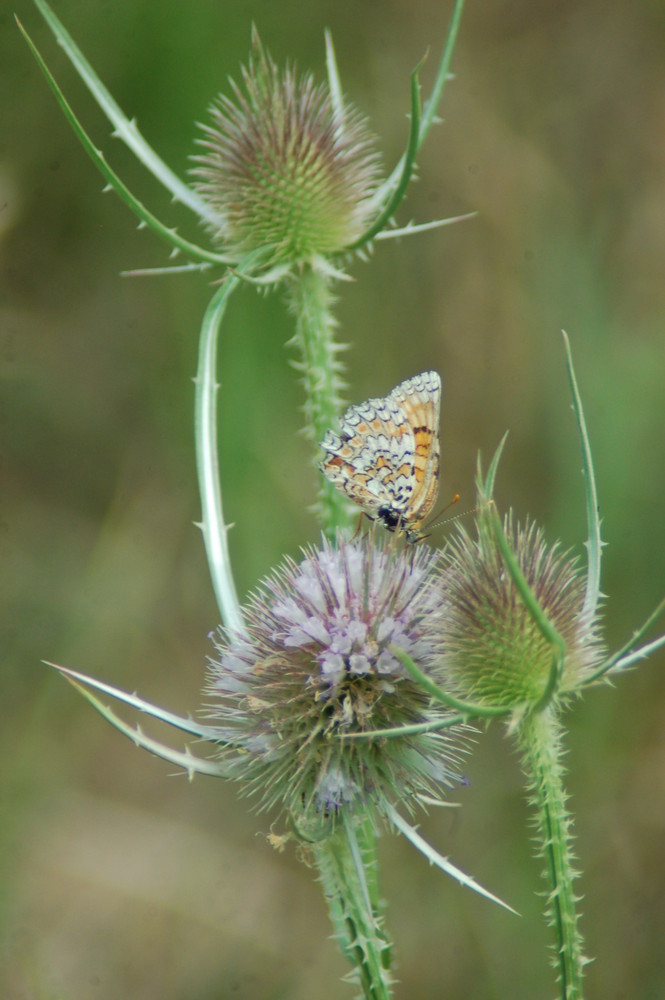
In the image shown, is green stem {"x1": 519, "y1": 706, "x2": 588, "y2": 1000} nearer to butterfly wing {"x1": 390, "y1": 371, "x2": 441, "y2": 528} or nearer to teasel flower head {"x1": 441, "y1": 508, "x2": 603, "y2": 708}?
teasel flower head {"x1": 441, "y1": 508, "x2": 603, "y2": 708}

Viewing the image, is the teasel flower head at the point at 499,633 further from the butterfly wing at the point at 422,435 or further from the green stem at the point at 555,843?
the butterfly wing at the point at 422,435

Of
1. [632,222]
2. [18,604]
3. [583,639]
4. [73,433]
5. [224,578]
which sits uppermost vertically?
[632,222]

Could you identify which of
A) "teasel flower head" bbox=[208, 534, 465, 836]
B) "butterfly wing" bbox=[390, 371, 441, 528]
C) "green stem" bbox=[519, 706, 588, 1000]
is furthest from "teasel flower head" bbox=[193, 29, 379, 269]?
"green stem" bbox=[519, 706, 588, 1000]

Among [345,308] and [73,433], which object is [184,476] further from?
[345,308]

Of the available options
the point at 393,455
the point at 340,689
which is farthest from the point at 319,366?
the point at 340,689

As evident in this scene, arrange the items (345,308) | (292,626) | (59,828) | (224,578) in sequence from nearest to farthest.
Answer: (292,626) → (224,578) → (59,828) → (345,308)

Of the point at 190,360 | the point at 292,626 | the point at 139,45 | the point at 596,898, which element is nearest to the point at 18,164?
the point at 139,45
